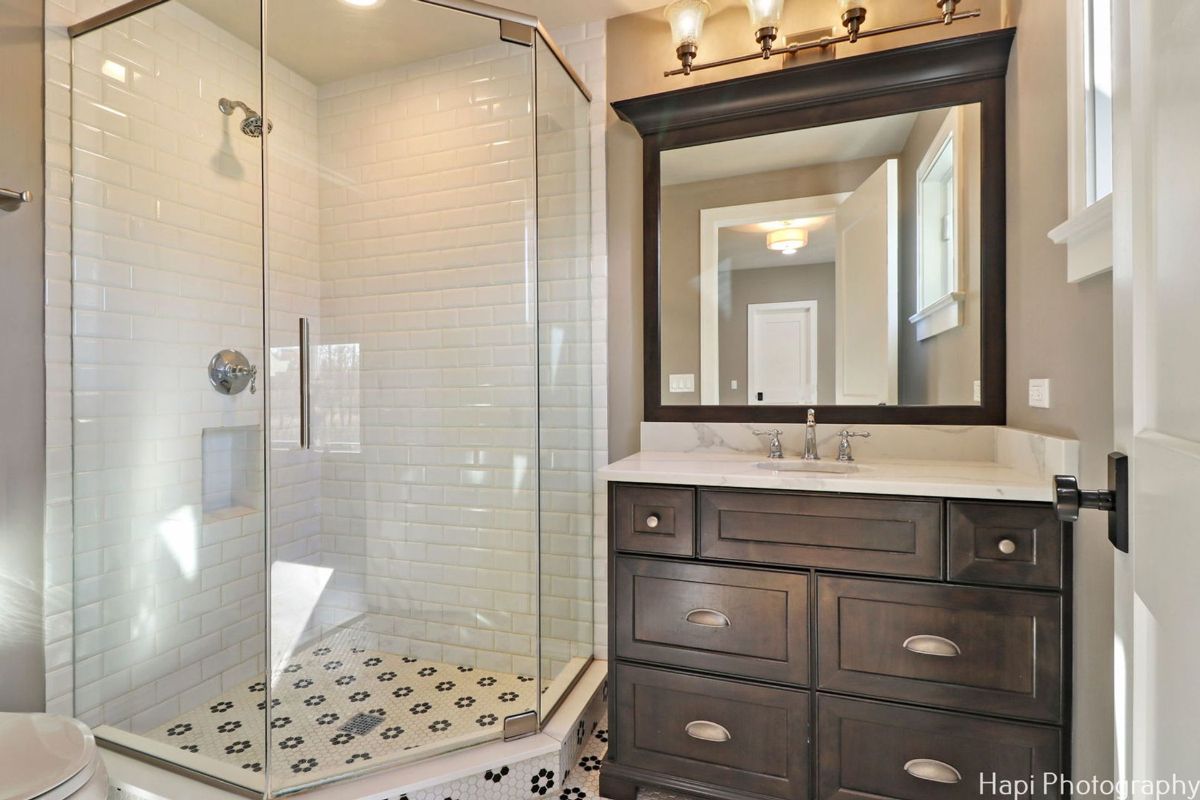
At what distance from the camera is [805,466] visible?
5.85 ft

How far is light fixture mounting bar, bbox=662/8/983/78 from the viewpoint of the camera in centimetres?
A: 170

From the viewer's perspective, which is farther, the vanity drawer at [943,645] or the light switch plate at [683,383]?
the light switch plate at [683,383]

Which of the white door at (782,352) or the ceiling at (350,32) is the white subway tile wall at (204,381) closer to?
the ceiling at (350,32)

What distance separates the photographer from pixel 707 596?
4.94ft

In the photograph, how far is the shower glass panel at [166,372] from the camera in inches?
65.2

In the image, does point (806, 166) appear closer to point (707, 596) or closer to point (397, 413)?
point (707, 596)

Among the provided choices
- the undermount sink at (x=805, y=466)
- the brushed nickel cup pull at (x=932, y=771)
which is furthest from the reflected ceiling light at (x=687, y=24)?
the brushed nickel cup pull at (x=932, y=771)

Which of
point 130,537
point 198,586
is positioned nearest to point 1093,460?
point 198,586

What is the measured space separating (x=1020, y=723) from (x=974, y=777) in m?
0.17

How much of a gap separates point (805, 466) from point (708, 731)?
83 centimetres

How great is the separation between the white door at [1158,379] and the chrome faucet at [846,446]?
1275 mm

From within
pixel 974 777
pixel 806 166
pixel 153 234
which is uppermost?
pixel 806 166

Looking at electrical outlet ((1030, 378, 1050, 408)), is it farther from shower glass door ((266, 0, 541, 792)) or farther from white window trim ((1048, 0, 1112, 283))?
shower glass door ((266, 0, 541, 792))

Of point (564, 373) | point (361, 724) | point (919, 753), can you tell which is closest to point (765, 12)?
point (564, 373)
